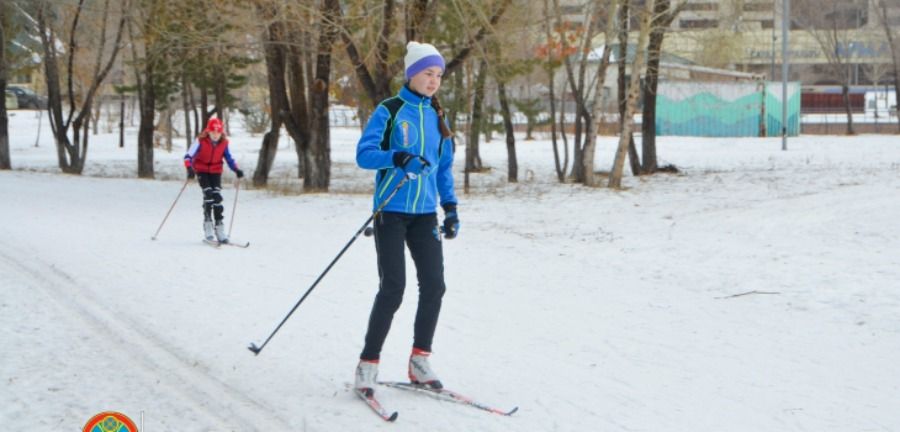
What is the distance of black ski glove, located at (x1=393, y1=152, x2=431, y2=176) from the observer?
5454 millimetres

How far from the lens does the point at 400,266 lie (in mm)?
5762

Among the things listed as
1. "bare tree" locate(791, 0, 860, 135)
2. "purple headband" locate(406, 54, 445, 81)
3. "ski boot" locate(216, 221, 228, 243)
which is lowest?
"ski boot" locate(216, 221, 228, 243)

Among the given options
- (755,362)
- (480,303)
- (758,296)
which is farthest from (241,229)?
(755,362)

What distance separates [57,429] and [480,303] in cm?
480

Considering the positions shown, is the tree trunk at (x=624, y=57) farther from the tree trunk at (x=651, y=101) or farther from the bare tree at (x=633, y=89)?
the tree trunk at (x=651, y=101)

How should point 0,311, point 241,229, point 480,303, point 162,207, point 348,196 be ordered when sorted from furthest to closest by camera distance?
point 348,196 < point 162,207 < point 241,229 < point 480,303 < point 0,311

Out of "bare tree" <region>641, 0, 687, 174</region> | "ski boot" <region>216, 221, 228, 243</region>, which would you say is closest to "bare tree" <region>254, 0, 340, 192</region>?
"ski boot" <region>216, 221, 228, 243</region>

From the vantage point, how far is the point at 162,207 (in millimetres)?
20328

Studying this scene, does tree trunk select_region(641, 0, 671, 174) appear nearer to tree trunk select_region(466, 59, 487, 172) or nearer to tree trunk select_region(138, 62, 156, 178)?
tree trunk select_region(466, 59, 487, 172)

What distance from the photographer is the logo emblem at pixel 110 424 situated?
16.2ft

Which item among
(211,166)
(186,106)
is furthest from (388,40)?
(186,106)

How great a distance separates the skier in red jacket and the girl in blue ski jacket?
25.9 ft

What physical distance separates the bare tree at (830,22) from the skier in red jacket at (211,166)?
46559mm

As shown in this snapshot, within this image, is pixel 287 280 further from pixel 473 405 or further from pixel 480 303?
pixel 473 405
